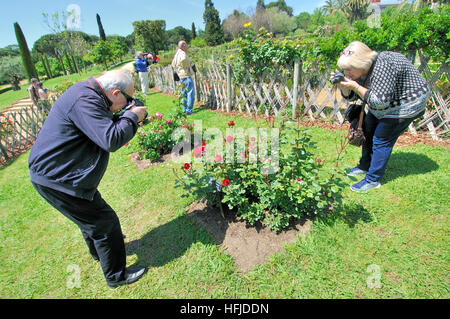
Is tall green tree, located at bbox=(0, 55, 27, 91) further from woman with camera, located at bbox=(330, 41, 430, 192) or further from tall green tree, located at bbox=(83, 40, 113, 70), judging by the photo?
woman with camera, located at bbox=(330, 41, 430, 192)

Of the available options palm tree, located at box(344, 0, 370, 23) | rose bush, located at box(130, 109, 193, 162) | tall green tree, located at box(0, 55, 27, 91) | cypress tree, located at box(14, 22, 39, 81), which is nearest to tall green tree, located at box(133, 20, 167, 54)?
cypress tree, located at box(14, 22, 39, 81)

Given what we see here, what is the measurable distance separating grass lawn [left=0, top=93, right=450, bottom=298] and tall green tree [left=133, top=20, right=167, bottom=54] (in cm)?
4138

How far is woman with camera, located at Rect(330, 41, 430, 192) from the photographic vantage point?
7.57 ft

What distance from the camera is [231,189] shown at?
2.24 metres

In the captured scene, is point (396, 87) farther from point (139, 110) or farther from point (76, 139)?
point (76, 139)

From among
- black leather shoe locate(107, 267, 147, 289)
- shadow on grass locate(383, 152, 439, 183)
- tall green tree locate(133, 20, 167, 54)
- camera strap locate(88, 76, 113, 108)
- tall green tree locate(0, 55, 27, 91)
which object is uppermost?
tall green tree locate(133, 20, 167, 54)

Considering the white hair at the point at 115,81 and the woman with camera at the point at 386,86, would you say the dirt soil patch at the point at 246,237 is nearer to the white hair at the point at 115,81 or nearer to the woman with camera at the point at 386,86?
the woman with camera at the point at 386,86

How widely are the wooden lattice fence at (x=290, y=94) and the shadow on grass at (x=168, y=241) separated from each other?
6.61 feet

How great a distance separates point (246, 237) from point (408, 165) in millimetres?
2733

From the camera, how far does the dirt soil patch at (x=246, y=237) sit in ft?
7.26

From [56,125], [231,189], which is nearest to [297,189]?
[231,189]

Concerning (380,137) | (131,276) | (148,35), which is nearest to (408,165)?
(380,137)
